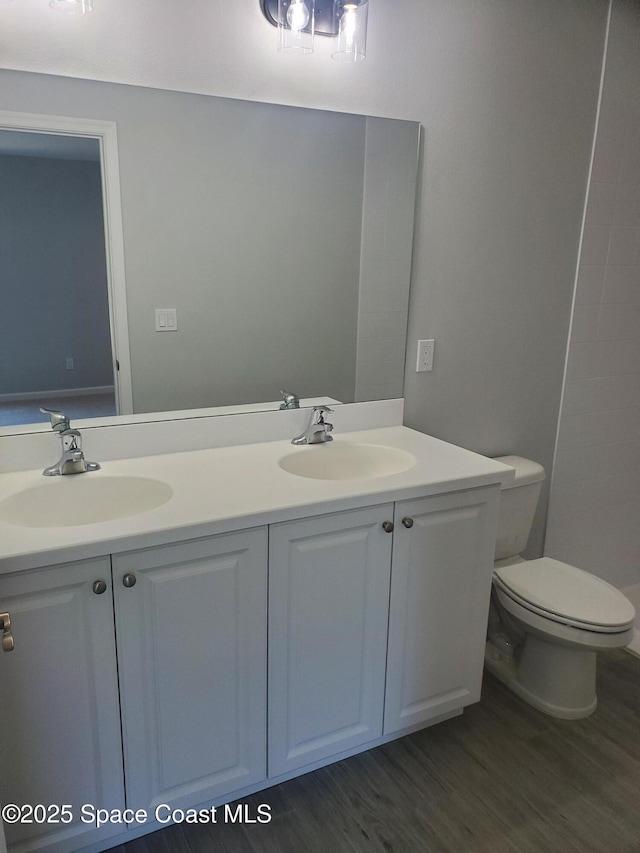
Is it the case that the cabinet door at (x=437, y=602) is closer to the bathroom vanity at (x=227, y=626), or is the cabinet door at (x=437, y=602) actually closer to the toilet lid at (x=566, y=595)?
the bathroom vanity at (x=227, y=626)

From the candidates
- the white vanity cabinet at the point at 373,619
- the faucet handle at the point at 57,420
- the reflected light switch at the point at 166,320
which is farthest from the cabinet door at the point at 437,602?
the faucet handle at the point at 57,420

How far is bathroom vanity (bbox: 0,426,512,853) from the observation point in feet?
4.61

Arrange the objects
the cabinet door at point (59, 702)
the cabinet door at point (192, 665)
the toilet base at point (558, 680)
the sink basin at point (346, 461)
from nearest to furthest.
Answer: the cabinet door at point (59, 702), the cabinet door at point (192, 665), the sink basin at point (346, 461), the toilet base at point (558, 680)

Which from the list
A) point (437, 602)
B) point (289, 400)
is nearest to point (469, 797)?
point (437, 602)

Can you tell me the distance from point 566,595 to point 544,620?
4.9 inches

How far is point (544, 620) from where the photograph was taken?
211cm

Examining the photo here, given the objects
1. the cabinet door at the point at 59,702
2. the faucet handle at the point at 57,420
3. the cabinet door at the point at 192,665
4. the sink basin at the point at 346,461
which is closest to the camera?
the cabinet door at the point at 59,702

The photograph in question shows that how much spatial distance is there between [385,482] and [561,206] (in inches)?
57.2

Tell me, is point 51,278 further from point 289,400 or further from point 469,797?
point 469,797

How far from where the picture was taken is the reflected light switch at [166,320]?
1895 millimetres

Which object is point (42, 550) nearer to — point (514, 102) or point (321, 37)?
point (321, 37)

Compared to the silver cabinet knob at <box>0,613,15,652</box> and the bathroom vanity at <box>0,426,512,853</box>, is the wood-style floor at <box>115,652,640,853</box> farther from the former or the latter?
the silver cabinet knob at <box>0,613,15,652</box>

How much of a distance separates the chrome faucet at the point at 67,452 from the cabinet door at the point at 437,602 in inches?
33.9

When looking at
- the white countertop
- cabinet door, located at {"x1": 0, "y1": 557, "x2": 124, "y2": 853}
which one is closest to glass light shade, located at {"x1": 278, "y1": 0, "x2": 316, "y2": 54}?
the white countertop
